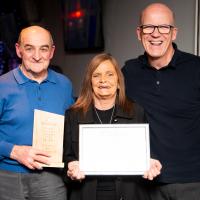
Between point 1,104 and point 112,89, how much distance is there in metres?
0.53

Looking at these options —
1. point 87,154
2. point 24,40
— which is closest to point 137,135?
point 87,154

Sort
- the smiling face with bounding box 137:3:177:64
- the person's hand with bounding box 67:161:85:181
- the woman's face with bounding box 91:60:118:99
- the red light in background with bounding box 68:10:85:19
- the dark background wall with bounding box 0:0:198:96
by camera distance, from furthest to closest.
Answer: the red light in background with bounding box 68:10:85:19 < the dark background wall with bounding box 0:0:198:96 < the smiling face with bounding box 137:3:177:64 < the woman's face with bounding box 91:60:118:99 < the person's hand with bounding box 67:161:85:181

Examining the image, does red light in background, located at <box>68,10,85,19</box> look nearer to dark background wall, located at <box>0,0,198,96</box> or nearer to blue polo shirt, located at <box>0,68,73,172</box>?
dark background wall, located at <box>0,0,198,96</box>

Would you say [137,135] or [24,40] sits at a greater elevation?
[24,40]

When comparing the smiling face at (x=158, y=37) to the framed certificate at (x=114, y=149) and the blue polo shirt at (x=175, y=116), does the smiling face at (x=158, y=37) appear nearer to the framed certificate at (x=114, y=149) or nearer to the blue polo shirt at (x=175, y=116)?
the blue polo shirt at (x=175, y=116)

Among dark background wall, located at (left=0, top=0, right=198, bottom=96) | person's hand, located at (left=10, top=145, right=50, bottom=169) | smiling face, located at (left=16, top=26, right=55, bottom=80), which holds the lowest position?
person's hand, located at (left=10, top=145, right=50, bottom=169)

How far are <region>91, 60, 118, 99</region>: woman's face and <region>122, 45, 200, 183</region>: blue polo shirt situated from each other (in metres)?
0.22

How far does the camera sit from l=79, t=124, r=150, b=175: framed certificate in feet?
6.15

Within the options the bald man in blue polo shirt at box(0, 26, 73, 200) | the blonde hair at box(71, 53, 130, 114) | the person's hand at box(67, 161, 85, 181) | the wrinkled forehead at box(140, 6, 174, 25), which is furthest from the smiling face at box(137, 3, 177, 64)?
the person's hand at box(67, 161, 85, 181)

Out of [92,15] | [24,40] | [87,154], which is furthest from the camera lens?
[92,15]

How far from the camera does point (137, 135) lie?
191cm

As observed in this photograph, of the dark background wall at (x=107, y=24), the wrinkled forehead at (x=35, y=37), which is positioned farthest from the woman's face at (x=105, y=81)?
the dark background wall at (x=107, y=24)

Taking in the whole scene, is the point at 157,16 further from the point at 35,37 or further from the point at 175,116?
the point at 35,37

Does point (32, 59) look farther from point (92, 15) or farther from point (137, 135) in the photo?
point (92, 15)
